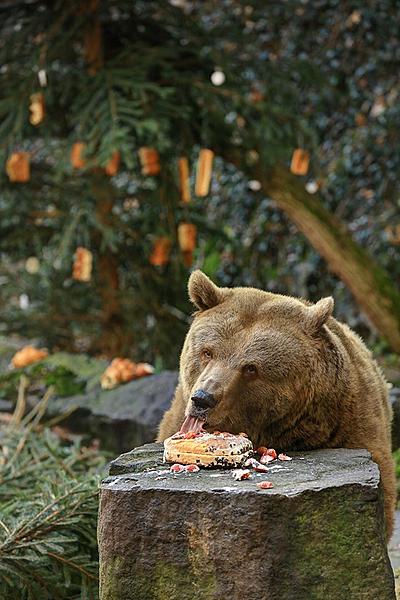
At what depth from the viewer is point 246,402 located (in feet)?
11.2

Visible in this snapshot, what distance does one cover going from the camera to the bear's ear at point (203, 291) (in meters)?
3.71

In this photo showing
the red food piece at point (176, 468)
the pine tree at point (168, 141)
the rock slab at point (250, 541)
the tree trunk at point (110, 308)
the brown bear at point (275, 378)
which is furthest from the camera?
the tree trunk at point (110, 308)

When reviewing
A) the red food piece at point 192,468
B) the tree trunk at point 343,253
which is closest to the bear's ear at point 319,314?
the red food piece at point 192,468

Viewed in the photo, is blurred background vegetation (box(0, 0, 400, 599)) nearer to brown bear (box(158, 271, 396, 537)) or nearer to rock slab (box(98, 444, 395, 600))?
brown bear (box(158, 271, 396, 537))

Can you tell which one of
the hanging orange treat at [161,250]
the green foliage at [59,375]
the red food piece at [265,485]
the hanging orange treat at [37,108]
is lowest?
the green foliage at [59,375]

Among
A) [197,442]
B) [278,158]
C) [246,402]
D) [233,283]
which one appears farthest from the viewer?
[233,283]

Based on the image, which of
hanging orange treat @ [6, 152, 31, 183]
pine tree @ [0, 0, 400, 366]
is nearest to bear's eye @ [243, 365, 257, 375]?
pine tree @ [0, 0, 400, 366]

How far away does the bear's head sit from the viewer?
334cm

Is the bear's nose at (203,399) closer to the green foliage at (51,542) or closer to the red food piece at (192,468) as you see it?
the red food piece at (192,468)

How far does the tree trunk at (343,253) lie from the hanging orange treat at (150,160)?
3.22 ft

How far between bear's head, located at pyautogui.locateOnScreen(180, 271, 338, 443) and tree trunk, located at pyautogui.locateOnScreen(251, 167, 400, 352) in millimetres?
4949

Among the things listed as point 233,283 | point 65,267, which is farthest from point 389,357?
point 65,267

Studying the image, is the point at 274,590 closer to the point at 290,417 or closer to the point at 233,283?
the point at 290,417

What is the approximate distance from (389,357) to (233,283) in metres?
2.37
